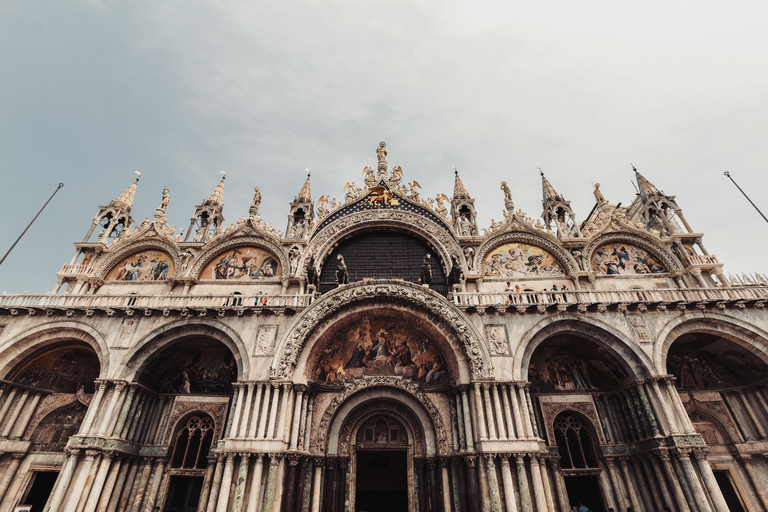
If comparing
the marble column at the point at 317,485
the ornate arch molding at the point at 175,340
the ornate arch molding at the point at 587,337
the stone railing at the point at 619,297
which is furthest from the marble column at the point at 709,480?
the ornate arch molding at the point at 175,340

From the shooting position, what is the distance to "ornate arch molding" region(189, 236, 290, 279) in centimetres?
1858

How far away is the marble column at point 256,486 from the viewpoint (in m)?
11.8

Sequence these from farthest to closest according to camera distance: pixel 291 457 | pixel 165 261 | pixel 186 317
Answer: pixel 165 261 < pixel 186 317 < pixel 291 457

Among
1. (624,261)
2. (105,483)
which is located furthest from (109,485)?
(624,261)

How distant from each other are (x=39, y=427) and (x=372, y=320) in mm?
15241

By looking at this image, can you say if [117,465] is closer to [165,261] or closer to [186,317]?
[186,317]

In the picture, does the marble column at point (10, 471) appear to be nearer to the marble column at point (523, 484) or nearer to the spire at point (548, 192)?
the marble column at point (523, 484)

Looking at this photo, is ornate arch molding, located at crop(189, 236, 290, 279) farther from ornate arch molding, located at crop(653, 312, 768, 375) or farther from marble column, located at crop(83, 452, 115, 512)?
ornate arch molding, located at crop(653, 312, 768, 375)

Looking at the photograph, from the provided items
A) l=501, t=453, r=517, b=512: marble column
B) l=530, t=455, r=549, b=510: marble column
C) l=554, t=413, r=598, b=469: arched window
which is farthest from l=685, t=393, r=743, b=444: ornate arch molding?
l=501, t=453, r=517, b=512: marble column

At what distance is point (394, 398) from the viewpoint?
1498 cm

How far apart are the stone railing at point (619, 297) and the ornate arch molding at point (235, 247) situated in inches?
366

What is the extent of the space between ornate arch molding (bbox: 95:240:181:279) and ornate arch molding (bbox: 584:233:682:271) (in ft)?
72.0

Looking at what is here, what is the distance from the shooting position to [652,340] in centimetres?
1403

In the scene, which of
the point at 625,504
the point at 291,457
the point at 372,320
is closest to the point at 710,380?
the point at 625,504
